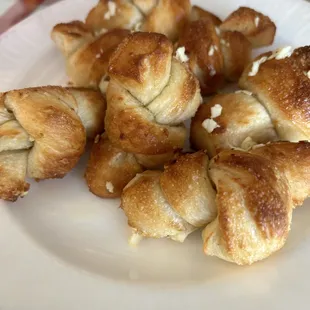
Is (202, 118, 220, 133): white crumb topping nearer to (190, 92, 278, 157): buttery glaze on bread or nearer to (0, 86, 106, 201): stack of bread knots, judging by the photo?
(190, 92, 278, 157): buttery glaze on bread

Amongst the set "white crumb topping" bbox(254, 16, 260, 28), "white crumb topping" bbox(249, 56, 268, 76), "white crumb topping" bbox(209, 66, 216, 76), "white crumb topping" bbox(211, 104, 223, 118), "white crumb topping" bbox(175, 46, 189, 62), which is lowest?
"white crumb topping" bbox(211, 104, 223, 118)

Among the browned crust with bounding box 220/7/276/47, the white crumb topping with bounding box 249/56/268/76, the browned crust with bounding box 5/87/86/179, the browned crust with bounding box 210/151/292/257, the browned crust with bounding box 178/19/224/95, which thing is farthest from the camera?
the browned crust with bounding box 220/7/276/47

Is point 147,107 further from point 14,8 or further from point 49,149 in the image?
point 14,8

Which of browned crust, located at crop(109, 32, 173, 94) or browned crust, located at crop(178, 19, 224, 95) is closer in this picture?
browned crust, located at crop(109, 32, 173, 94)

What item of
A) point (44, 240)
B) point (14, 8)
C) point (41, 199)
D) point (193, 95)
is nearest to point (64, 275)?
point (44, 240)

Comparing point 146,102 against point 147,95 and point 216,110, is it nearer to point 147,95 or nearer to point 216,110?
point 147,95

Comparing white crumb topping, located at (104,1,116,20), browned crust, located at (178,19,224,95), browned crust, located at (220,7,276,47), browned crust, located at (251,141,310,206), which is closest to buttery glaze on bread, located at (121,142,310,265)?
browned crust, located at (251,141,310,206)
